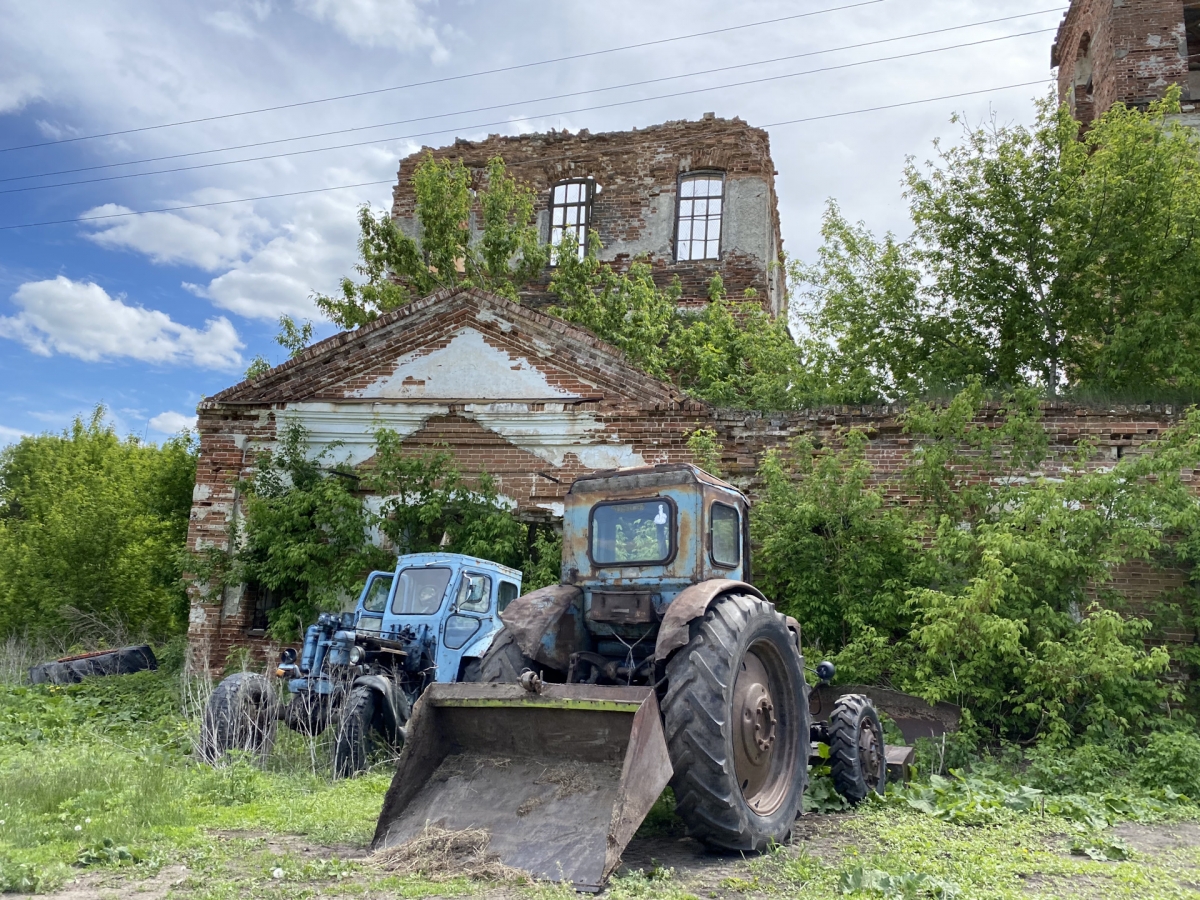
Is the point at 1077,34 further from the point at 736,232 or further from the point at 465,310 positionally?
the point at 465,310

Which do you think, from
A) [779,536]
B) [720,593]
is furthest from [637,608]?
[779,536]

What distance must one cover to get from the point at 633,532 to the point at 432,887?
2.48 m

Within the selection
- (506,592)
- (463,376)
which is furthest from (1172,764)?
(463,376)

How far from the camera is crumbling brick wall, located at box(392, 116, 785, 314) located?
68.5 feet

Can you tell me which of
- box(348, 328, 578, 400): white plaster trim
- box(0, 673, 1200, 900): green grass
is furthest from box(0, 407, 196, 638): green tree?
box(0, 673, 1200, 900): green grass

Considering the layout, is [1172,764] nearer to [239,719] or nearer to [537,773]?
[537,773]

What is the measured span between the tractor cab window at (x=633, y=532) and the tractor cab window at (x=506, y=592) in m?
3.92

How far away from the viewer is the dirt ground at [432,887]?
4.02 metres

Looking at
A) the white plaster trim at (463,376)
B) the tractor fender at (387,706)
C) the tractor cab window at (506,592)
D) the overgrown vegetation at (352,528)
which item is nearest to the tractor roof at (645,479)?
the tractor fender at (387,706)

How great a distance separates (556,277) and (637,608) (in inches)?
557

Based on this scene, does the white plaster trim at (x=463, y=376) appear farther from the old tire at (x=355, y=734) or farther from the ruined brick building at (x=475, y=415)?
the old tire at (x=355, y=734)

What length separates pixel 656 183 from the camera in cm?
2177

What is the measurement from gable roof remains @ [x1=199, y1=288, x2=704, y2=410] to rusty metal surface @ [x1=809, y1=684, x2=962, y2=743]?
4884 millimetres

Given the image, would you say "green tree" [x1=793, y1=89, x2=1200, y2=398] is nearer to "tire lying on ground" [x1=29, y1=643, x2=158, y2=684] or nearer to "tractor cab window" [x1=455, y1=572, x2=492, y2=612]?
"tractor cab window" [x1=455, y1=572, x2=492, y2=612]
